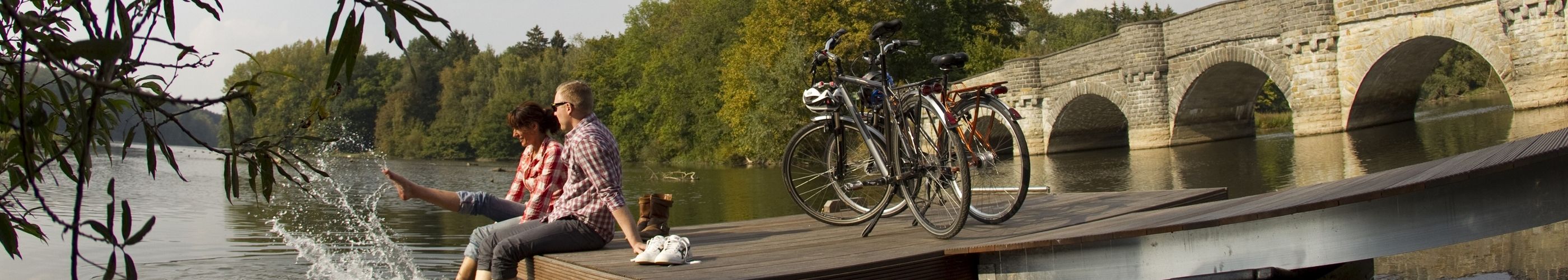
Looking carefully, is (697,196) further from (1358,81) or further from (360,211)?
(1358,81)

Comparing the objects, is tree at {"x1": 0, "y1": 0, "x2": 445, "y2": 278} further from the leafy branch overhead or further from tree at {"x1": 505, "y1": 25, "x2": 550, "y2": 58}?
tree at {"x1": 505, "y1": 25, "x2": 550, "y2": 58}

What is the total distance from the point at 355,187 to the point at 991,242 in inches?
914

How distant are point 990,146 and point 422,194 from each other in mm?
2362

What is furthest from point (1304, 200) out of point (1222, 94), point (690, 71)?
point (690, 71)

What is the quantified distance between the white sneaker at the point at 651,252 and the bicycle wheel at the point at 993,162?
56.2 inches

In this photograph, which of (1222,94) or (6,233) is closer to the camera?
(6,233)

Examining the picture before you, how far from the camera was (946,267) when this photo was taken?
4.08 metres

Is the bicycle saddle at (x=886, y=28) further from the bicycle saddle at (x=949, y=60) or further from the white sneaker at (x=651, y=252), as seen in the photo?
the white sneaker at (x=651, y=252)

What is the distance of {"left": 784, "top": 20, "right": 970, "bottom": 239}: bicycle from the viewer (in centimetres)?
501

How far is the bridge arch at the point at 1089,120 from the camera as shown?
91.5ft

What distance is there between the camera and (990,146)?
17.8ft

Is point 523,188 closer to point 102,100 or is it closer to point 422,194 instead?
point 422,194

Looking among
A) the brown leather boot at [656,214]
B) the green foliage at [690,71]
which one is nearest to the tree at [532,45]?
the green foliage at [690,71]

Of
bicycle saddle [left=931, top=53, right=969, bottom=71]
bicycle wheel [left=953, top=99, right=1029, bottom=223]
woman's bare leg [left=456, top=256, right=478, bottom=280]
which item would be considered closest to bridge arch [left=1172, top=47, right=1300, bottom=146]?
bicycle wheel [left=953, top=99, right=1029, bottom=223]
